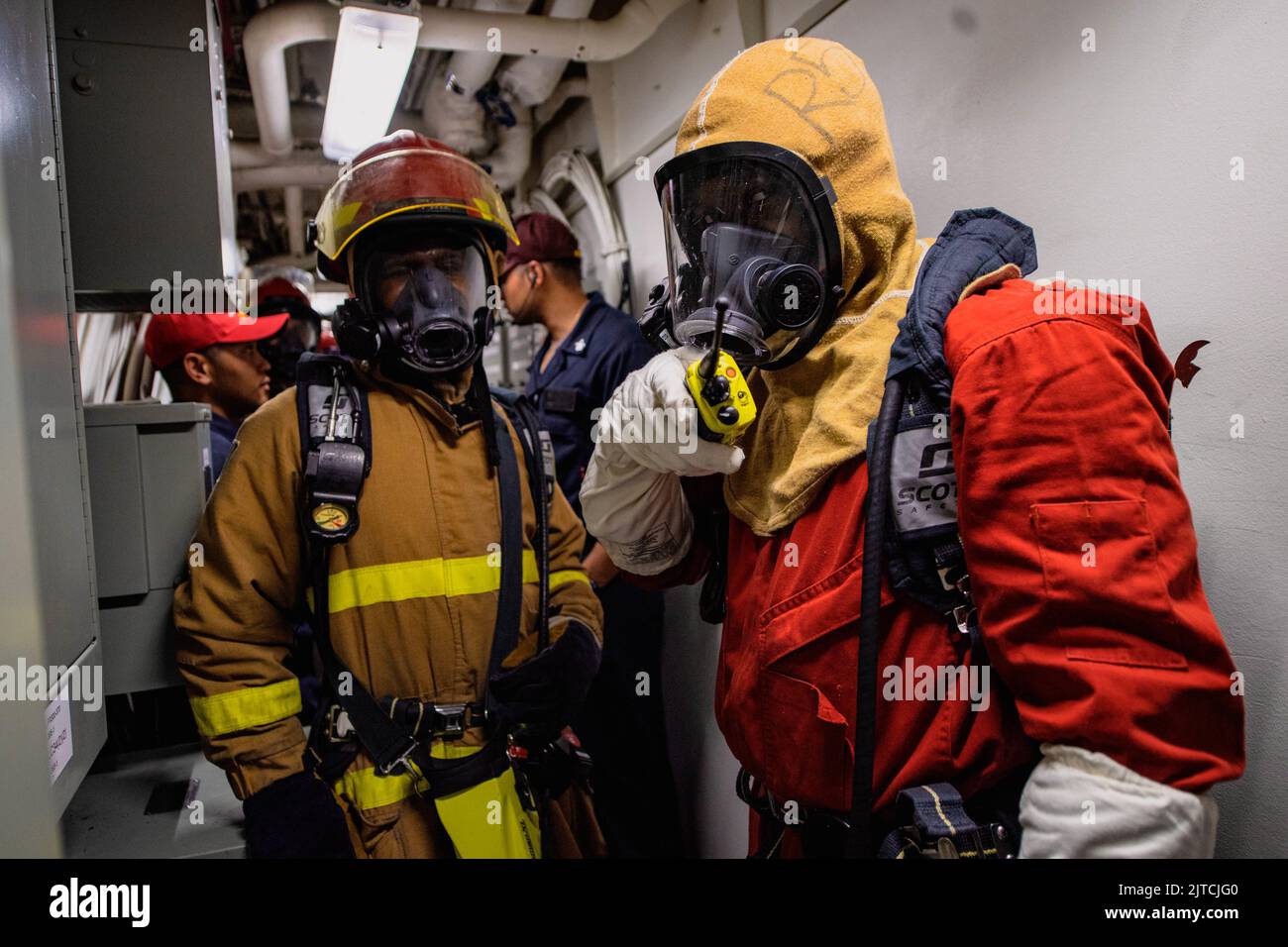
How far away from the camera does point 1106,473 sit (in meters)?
0.88

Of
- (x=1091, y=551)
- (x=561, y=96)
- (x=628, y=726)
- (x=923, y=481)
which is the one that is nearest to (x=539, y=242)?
(x=561, y=96)

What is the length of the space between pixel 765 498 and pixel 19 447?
111 cm

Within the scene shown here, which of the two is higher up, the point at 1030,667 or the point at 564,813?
the point at 1030,667

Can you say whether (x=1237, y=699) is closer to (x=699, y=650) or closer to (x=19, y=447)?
(x=19, y=447)

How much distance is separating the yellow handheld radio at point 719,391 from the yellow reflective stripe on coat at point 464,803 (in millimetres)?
1037

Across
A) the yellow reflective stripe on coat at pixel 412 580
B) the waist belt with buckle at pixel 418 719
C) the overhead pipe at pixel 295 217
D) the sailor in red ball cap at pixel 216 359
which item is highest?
the overhead pipe at pixel 295 217

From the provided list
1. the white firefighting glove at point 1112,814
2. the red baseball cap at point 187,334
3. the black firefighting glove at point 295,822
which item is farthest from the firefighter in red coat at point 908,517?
the red baseball cap at point 187,334

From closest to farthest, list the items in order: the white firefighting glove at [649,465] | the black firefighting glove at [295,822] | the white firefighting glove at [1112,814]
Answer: the white firefighting glove at [1112,814]
the white firefighting glove at [649,465]
the black firefighting glove at [295,822]

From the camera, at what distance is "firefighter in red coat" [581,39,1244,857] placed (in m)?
0.85

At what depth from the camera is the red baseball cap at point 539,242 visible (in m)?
3.54

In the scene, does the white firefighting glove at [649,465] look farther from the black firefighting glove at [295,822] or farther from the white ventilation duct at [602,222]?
the white ventilation duct at [602,222]

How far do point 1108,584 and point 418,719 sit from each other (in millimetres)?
1360
